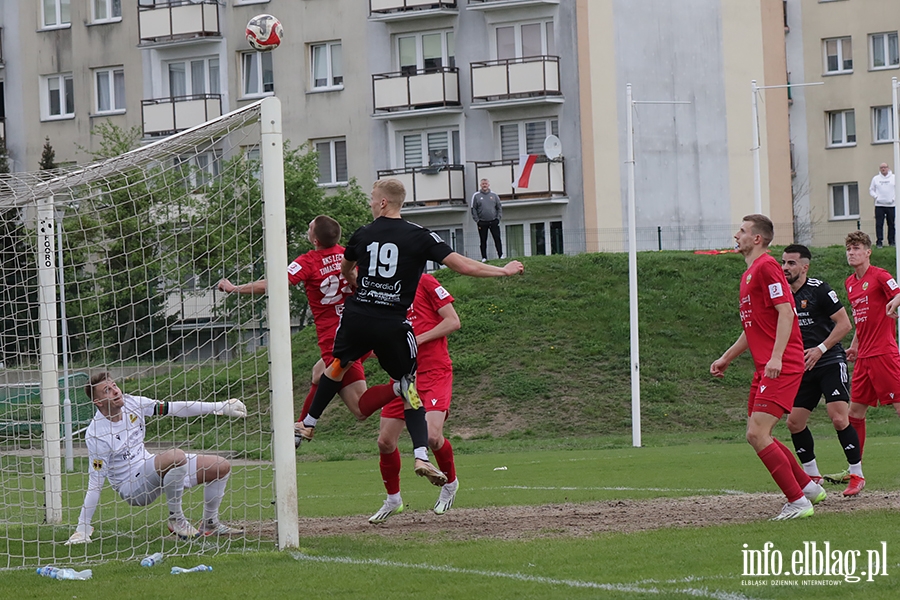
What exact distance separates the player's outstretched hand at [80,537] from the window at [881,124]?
156ft

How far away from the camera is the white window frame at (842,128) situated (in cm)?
5309

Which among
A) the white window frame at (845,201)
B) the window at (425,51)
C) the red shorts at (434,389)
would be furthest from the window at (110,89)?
the red shorts at (434,389)

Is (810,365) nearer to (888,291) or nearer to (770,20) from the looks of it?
(888,291)

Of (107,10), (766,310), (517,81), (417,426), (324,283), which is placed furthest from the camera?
(107,10)

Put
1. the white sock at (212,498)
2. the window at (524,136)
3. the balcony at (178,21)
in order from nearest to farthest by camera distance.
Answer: the white sock at (212,498), the window at (524,136), the balcony at (178,21)

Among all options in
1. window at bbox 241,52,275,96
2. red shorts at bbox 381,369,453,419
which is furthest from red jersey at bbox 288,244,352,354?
window at bbox 241,52,275,96

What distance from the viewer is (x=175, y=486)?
9.58m

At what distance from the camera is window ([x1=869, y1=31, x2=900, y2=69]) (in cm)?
5200

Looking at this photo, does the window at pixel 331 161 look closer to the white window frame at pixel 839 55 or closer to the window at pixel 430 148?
the window at pixel 430 148

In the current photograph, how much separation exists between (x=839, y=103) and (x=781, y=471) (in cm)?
4725

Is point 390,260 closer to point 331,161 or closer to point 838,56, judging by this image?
point 331,161

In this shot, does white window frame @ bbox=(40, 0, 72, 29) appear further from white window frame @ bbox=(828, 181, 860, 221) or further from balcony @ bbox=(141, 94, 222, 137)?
white window frame @ bbox=(828, 181, 860, 221)

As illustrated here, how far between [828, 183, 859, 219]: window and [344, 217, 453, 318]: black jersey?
1836 inches

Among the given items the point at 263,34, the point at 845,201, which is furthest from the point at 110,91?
the point at 263,34
